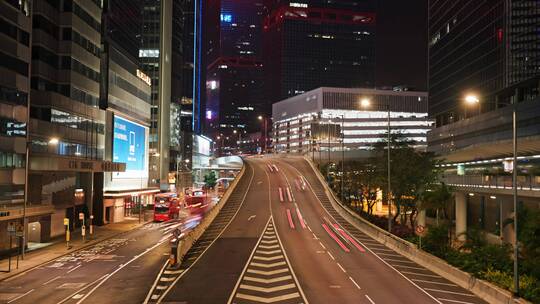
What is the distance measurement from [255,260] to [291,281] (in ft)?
26.2

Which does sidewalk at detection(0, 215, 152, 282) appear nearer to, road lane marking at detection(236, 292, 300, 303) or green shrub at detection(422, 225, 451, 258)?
road lane marking at detection(236, 292, 300, 303)

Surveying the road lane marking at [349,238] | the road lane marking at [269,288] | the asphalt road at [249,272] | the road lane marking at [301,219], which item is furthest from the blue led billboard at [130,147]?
the road lane marking at [269,288]

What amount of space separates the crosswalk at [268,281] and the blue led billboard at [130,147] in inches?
1682

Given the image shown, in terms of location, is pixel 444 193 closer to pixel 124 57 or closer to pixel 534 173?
pixel 534 173

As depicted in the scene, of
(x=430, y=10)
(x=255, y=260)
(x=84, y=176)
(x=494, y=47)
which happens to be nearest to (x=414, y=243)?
(x=255, y=260)

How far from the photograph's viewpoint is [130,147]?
88.9m

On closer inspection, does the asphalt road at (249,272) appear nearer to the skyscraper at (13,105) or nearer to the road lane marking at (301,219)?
the road lane marking at (301,219)

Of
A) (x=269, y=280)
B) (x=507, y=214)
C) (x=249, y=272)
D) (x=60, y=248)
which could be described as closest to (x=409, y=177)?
(x=507, y=214)

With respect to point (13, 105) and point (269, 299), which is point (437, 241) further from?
point (13, 105)

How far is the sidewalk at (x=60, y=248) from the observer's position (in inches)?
1537

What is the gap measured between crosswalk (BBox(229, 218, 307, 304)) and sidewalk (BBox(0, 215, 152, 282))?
52.1ft

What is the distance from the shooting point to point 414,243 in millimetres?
44875

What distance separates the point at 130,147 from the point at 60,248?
4131cm

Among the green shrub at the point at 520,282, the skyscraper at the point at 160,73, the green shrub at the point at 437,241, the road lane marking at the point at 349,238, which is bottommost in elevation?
the road lane marking at the point at 349,238
